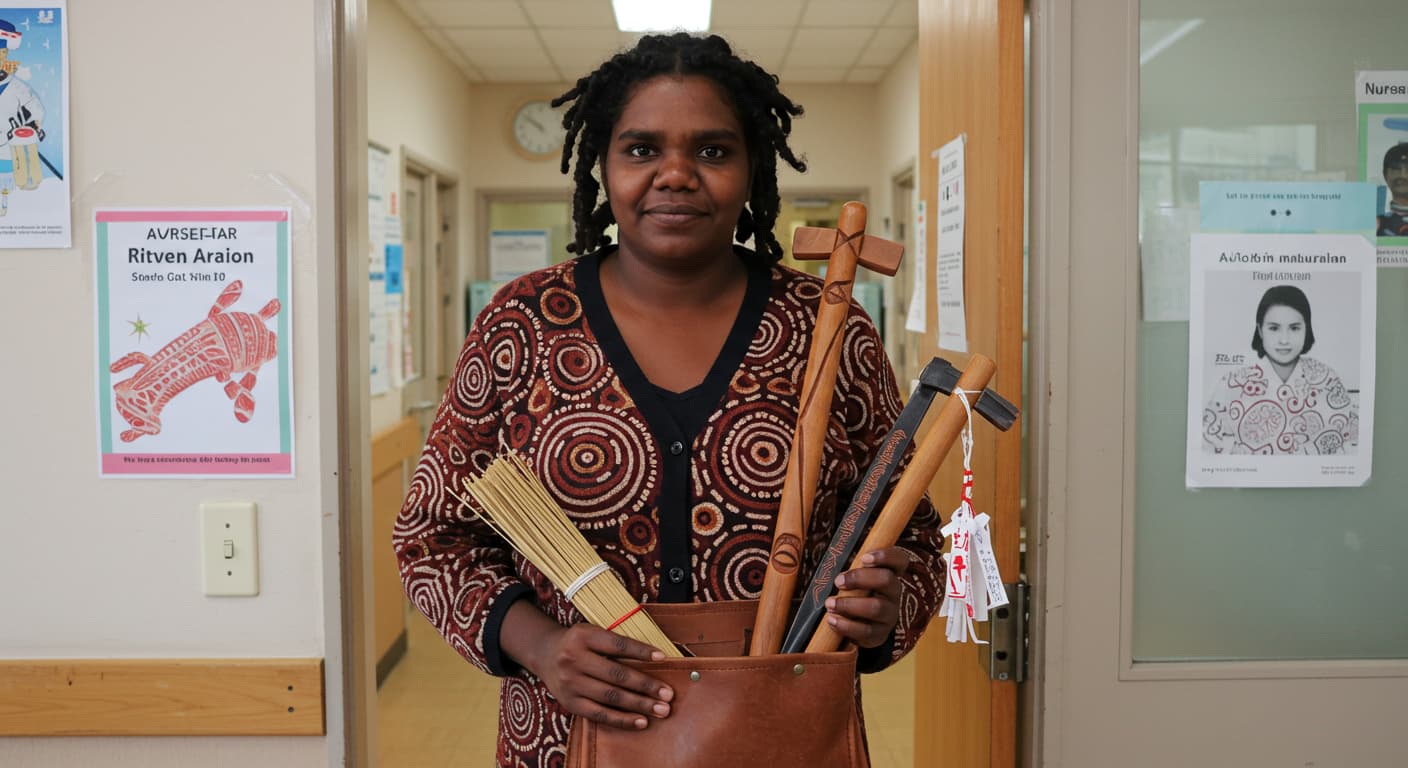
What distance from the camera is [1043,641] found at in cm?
142

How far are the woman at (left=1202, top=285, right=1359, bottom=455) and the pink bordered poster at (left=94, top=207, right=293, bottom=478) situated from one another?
124 cm

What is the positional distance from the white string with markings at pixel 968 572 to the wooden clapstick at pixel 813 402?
0.55ft

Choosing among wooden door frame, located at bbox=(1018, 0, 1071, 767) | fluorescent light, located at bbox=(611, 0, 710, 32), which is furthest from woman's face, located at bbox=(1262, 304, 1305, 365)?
fluorescent light, located at bbox=(611, 0, 710, 32)

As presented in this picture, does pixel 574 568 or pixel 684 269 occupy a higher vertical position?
pixel 684 269

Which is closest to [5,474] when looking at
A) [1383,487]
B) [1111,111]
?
[1111,111]

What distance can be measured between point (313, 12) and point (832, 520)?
911 mm

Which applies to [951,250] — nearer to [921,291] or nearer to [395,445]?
[921,291]

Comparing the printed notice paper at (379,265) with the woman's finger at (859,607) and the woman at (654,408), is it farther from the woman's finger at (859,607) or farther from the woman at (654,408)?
the woman's finger at (859,607)

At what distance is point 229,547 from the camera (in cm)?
140

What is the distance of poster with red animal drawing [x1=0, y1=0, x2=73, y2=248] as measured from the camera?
1.39m

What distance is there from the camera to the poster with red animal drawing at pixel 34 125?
1.39m

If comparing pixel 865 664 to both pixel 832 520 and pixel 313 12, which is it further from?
pixel 313 12

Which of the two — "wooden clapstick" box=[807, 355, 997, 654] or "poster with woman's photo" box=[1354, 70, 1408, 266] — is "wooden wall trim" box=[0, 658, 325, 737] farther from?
"poster with woman's photo" box=[1354, 70, 1408, 266]

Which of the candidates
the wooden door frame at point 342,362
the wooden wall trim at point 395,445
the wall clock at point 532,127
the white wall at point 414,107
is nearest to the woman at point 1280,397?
the wooden door frame at point 342,362
